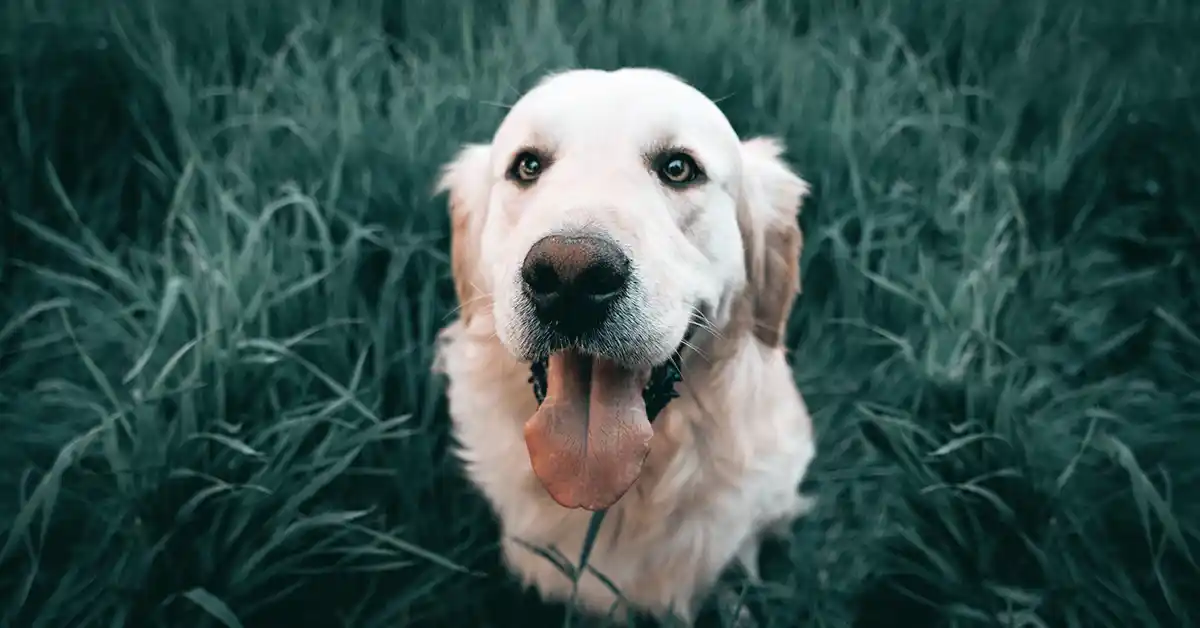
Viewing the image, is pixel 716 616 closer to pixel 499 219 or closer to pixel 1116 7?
pixel 499 219

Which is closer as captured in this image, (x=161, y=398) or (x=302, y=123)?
(x=161, y=398)

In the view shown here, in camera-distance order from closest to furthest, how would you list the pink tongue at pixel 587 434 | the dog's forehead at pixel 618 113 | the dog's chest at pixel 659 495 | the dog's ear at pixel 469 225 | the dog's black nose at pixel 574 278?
the dog's black nose at pixel 574 278, the pink tongue at pixel 587 434, the dog's forehead at pixel 618 113, the dog's chest at pixel 659 495, the dog's ear at pixel 469 225

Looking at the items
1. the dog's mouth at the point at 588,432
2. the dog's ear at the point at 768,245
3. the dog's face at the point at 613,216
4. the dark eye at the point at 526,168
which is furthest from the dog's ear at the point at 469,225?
the dog's ear at the point at 768,245

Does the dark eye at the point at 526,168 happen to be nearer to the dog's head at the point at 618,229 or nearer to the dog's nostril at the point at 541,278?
the dog's head at the point at 618,229

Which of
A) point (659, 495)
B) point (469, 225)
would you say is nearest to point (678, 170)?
point (469, 225)

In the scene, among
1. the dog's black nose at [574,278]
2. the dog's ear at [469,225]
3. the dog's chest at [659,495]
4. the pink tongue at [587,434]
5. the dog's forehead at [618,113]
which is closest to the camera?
the dog's black nose at [574,278]

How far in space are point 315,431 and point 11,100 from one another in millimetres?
1334

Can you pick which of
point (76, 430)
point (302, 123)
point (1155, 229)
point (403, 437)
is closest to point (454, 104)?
point (302, 123)

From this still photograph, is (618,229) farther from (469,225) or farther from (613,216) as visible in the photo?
(469,225)

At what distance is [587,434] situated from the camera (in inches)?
67.4

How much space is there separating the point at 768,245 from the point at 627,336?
1.91 ft

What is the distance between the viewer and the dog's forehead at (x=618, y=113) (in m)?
1.82

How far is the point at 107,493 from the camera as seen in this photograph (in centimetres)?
Result: 189

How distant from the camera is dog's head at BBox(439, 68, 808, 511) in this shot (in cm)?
160
